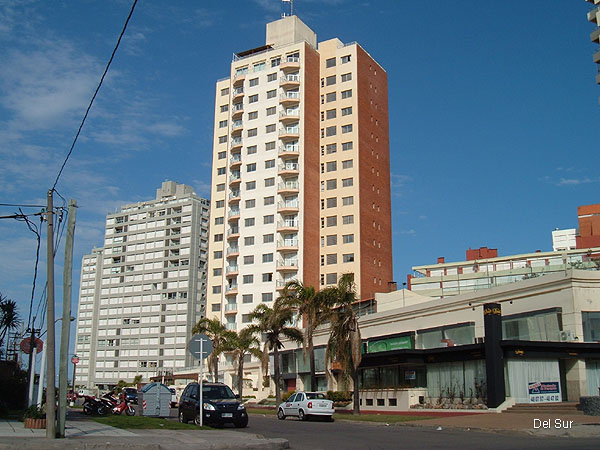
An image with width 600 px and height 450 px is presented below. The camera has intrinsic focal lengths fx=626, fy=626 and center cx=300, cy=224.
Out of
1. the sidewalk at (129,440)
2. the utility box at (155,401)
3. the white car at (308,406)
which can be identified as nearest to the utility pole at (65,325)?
the sidewalk at (129,440)

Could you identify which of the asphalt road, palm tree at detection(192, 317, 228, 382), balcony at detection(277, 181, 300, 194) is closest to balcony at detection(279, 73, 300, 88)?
balcony at detection(277, 181, 300, 194)

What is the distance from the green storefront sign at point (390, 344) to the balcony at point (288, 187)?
127 feet

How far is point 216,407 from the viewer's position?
24.4m

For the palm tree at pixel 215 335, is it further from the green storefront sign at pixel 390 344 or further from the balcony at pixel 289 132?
the balcony at pixel 289 132

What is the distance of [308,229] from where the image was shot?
278ft

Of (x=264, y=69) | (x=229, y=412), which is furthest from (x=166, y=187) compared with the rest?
(x=229, y=412)

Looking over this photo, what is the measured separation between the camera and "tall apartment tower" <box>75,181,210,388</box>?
130625 mm

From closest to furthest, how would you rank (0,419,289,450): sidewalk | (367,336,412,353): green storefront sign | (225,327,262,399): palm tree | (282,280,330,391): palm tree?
(0,419,289,450): sidewalk < (282,280,330,391): palm tree < (367,336,412,353): green storefront sign < (225,327,262,399): palm tree

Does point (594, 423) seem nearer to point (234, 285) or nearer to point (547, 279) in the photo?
point (547, 279)

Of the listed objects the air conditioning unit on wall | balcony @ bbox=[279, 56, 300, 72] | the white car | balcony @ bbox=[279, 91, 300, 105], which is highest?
Answer: balcony @ bbox=[279, 56, 300, 72]

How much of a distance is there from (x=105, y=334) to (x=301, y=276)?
7426cm

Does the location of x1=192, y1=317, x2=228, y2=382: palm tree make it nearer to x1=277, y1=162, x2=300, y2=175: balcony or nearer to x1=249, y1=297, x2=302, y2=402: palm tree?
x1=249, y1=297, x2=302, y2=402: palm tree

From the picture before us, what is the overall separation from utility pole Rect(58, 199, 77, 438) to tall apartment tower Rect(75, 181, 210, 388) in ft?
354

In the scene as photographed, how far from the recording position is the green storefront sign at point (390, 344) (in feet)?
151
